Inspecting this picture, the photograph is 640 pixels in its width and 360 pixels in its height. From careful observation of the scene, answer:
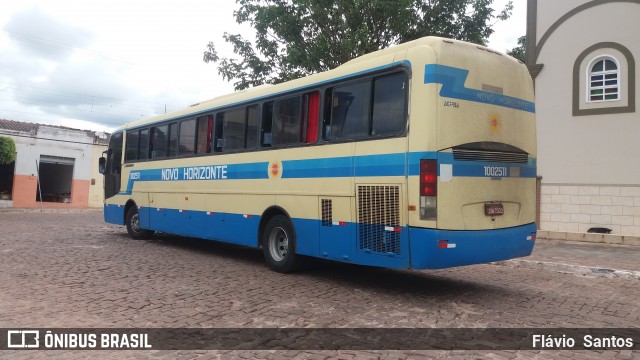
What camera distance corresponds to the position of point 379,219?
653 centimetres

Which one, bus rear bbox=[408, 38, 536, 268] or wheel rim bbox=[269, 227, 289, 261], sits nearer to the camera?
bus rear bbox=[408, 38, 536, 268]

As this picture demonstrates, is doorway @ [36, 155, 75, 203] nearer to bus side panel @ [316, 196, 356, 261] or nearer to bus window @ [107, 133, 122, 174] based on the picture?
bus window @ [107, 133, 122, 174]

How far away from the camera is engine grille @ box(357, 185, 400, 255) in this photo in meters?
6.29

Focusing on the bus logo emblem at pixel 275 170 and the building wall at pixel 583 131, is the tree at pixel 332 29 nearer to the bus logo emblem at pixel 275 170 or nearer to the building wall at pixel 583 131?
the building wall at pixel 583 131

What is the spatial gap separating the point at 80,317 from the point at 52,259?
15.3 feet

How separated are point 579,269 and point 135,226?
10945 millimetres

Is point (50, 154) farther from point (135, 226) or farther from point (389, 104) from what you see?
point (389, 104)

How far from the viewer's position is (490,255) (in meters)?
6.46

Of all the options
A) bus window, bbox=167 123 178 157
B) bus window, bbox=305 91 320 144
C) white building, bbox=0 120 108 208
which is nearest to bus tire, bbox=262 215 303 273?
bus window, bbox=305 91 320 144

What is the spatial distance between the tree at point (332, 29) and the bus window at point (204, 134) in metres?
5.22

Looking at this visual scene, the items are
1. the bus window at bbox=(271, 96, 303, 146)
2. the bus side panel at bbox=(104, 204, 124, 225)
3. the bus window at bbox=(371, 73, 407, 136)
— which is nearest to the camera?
the bus window at bbox=(371, 73, 407, 136)

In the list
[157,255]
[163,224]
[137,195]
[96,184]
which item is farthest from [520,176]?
[96,184]

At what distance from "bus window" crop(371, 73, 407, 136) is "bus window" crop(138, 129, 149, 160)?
8.00m

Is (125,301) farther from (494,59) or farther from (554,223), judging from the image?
(554,223)
